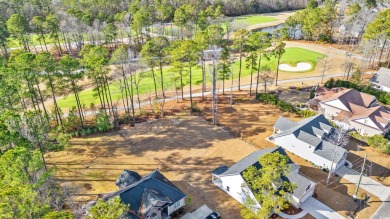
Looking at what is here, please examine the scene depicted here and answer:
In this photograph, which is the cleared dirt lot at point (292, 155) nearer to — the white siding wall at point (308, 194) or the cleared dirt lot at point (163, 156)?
the white siding wall at point (308, 194)

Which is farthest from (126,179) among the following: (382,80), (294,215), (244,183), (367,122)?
(382,80)

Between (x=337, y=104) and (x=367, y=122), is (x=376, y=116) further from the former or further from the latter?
(x=337, y=104)

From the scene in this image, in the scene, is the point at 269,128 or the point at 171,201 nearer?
the point at 171,201

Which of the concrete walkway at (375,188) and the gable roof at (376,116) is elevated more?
the gable roof at (376,116)

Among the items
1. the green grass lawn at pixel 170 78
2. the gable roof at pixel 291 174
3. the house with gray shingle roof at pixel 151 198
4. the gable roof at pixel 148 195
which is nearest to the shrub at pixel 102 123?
the green grass lawn at pixel 170 78

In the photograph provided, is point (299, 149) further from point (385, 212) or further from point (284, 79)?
point (284, 79)

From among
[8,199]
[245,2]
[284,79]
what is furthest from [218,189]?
[245,2]
